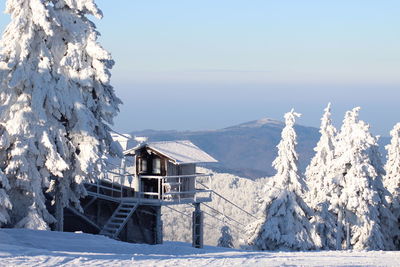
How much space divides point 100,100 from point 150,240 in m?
11.8

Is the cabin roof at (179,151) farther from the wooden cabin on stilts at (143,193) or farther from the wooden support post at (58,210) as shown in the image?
the wooden support post at (58,210)

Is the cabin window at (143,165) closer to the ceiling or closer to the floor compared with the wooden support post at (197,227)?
closer to the ceiling

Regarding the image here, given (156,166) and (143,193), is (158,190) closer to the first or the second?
(143,193)

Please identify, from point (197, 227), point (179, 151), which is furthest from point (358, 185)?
point (179, 151)

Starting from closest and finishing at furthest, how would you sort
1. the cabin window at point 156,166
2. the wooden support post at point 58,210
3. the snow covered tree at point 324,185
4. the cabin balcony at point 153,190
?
the wooden support post at point 58,210 → the cabin balcony at point 153,190 → the cabin window at point 156,166 → the snow covered tree at point 324,185

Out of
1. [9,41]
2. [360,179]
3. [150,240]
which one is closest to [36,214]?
[9,41]

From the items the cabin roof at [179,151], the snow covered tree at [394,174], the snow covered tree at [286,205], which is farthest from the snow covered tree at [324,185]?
the cabin roof at [179,151]

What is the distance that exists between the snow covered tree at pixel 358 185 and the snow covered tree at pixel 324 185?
111 centimetres

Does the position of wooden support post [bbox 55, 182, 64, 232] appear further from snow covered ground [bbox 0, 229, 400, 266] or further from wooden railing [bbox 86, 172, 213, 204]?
snow covered ground [bbox 0, 229, 400, 266]

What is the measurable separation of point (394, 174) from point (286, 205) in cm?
1170

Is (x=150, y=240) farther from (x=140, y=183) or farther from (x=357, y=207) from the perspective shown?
(x=357, y=207)

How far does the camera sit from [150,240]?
152 feet

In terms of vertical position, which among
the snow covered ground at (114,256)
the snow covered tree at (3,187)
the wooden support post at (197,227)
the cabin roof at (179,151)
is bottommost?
the snow covered ground at (114,256)

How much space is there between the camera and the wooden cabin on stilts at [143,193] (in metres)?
42.6
